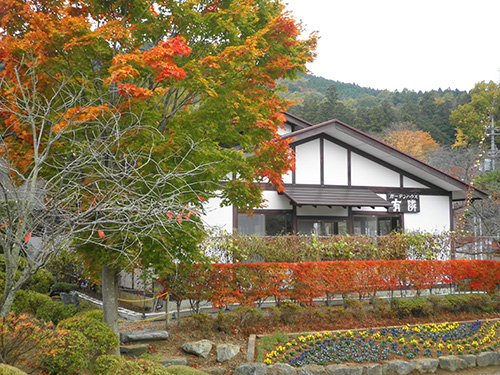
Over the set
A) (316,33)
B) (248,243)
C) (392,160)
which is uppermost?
(316,33)

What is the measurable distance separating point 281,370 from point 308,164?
10.2 metres

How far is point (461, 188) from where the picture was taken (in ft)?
57.4

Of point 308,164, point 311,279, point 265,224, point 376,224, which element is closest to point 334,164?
point 308,164

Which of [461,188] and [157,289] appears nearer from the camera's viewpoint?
[157,289]

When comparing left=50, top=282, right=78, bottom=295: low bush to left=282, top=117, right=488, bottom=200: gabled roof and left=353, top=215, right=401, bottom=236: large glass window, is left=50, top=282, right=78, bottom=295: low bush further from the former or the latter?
left=353, top=215, right=401, bottom=236: large glass window

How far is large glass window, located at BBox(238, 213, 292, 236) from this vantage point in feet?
51.2

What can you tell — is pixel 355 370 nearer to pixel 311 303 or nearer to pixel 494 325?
pixel 311 303

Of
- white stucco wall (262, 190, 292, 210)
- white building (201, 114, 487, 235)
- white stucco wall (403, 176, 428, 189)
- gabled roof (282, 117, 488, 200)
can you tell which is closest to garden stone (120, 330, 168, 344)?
white building (201, 114, 487, 235)

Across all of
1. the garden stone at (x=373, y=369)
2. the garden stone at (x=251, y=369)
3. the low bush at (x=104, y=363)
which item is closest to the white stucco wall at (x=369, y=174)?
the garden stone at (x=373, y=369)

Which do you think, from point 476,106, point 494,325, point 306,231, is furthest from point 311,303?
point 476,106

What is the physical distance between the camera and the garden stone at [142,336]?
8.11 meters

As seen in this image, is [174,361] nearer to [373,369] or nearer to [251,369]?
[251,369]

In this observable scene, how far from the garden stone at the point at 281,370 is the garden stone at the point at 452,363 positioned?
293 cm

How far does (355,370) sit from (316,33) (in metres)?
6.13
